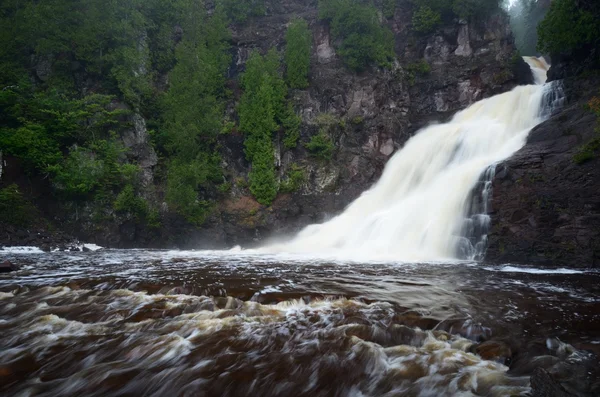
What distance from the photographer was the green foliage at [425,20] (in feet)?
104

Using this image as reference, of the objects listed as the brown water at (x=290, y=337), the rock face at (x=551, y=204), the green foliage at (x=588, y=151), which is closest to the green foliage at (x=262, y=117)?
the rock face at (x=551, y=204)

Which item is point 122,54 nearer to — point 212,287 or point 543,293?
point 212,287

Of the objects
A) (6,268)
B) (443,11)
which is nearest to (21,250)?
(6,268)

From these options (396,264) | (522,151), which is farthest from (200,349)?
(522,151)

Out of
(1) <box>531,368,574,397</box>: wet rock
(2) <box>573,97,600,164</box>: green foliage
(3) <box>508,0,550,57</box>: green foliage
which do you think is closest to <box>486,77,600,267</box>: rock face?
(2) <box>573,97,600,164</box>: green foliage

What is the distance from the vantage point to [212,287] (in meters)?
7.55

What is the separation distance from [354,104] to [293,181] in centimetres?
840

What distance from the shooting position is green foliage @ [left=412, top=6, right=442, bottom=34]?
3175 cm

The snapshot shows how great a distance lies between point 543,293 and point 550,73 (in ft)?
66.5

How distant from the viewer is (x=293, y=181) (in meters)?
24.3

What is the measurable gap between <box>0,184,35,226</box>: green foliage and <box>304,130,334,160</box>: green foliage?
56.8 feet

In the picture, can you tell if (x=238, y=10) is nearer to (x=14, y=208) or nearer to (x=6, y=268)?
(x=14, y=208)

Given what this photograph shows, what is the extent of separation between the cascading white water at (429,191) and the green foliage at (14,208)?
13.1m

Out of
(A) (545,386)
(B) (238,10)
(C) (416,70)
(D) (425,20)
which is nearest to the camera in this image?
(A) (545,386)
